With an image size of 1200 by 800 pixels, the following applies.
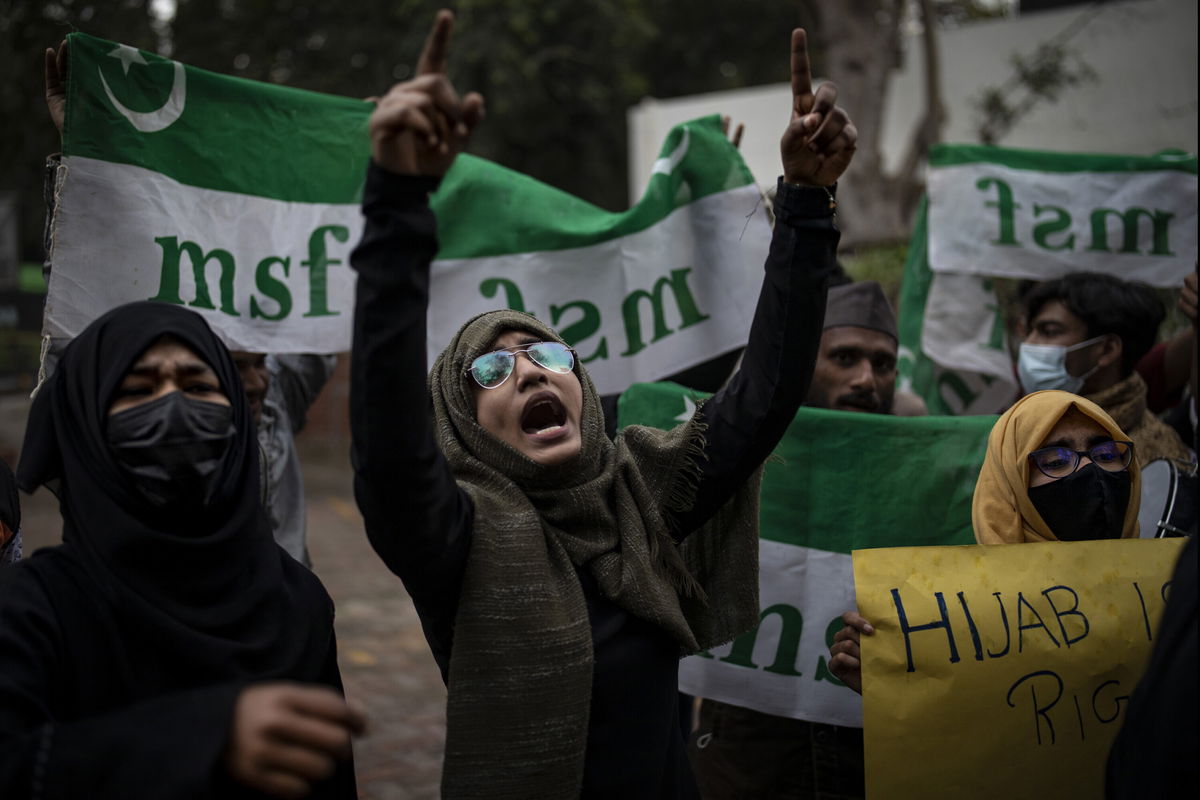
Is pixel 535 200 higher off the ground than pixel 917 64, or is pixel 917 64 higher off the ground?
pixel 917 64

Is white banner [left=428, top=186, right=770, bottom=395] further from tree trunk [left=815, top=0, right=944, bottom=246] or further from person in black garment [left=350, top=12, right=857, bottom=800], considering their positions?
tree trunk [left=815, top=0, right=944, bottom=246]

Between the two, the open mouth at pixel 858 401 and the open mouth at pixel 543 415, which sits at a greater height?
the open mouth at pixel 858 401

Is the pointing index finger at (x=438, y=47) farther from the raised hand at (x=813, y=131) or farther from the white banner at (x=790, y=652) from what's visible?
the white banner at (x=790, y=652)

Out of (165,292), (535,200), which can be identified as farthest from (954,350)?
(165,292)

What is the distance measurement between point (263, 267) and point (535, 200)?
1.00m

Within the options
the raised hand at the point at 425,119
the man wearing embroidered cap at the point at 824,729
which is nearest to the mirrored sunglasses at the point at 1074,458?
the man wearing embroidered cap at the point at 824,729

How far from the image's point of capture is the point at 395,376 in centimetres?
173

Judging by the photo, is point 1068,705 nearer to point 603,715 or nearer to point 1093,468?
point 1093,468

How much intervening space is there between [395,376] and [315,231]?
81.6 inches

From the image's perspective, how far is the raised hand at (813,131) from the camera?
82.6 inches

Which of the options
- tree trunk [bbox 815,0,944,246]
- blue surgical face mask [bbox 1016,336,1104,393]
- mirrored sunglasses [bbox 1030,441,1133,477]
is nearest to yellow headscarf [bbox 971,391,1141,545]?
mirrored sunglasses [bbox 1030,441,1133,477]

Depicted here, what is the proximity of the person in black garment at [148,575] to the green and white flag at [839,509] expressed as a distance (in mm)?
1475

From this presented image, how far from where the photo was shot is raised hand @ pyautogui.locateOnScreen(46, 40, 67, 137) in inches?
118

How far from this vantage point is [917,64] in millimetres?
12711
